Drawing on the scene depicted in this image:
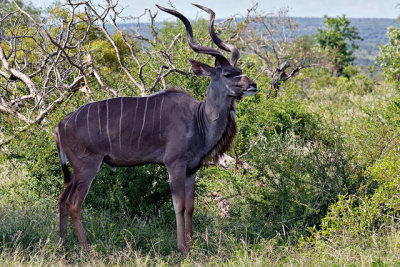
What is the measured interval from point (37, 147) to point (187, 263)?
2.02 m

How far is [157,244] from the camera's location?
415 centimetres

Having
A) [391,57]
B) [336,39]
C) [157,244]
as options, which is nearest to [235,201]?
[157,244]

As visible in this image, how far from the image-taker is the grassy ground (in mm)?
3461

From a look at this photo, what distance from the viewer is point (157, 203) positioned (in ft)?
16.0

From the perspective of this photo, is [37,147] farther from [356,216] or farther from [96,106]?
[356,216]

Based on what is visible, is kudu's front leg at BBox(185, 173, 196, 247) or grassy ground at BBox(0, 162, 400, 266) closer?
grassy ground at BBox(0, 162, 400, 266)

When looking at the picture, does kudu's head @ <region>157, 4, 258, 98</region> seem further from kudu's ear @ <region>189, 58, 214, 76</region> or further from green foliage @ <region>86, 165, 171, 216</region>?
green foliage @ <region>86, 165, 171, 216</region>

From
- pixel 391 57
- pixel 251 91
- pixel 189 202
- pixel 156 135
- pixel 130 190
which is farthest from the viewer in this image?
pixel 391 57

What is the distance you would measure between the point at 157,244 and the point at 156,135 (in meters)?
0.87

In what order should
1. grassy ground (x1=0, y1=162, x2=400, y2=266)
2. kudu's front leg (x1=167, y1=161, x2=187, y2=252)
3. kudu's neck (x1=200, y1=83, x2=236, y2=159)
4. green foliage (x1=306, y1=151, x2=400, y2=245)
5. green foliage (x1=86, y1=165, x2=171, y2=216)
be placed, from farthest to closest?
green foliage (x1=86, y1=165, x2=171, y2=216) → kudu's neck (x1=200, y1=83, x2=236, y2=159) → kudu's front leg (x1=167, y1=161, x2=187, y2=252) → green foliage (x1=306, y1=151, x2=400, y2=245) → grassy ground (x1=0, y1=162, x2=400, y2=266)

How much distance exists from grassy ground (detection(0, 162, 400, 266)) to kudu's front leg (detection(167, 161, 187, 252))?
12 centimetres

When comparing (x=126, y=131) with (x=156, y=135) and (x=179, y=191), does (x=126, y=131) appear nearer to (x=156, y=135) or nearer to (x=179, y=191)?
(x=156, y=135)

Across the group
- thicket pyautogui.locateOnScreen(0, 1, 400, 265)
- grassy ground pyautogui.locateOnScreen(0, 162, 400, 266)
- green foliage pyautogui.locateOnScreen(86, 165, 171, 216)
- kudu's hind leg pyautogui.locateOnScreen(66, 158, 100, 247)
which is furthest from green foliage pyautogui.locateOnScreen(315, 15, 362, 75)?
kudu's hind leg pyautogui.locateOnScreen(66, 158, 100, 247)

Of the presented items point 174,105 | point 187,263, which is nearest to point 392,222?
point 187,263
